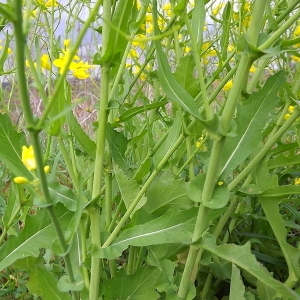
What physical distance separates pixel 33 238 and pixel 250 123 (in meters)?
0.42

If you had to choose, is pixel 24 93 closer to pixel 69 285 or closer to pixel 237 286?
pixel 69 285

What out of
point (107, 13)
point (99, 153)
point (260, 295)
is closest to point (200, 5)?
point (107, 13)

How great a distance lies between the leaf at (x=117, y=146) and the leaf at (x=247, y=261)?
240mm

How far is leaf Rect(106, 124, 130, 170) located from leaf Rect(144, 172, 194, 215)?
0.07m

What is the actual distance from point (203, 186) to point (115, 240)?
179mm

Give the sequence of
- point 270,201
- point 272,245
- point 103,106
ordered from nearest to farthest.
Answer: point 103,106 → point 270,201 → point 272,245

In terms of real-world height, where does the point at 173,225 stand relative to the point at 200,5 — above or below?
below

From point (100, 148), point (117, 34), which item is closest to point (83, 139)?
point (100, 148)

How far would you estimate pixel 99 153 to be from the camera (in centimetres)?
60

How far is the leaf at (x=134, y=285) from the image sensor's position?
72cm

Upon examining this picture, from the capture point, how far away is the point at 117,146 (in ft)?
2.43

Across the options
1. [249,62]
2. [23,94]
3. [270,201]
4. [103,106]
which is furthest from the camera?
[270,201]

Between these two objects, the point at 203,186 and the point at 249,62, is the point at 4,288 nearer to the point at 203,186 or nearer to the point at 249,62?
the point at 203,186

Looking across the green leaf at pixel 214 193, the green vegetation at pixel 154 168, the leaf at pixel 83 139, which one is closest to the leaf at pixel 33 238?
the green vegetation at pixel 154 168
